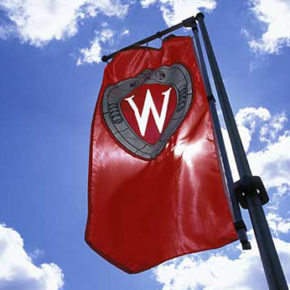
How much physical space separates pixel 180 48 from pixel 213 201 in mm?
3656

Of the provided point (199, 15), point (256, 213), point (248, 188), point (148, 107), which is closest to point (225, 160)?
point (248, 188)

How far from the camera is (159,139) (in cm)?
687

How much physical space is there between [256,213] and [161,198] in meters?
1.96

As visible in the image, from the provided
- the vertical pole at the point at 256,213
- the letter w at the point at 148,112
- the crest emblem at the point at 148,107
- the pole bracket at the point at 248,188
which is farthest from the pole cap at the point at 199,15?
the pole bracket at the point at 248,188

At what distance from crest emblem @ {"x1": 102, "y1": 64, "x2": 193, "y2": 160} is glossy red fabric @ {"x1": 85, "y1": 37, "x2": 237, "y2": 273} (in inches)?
6.2

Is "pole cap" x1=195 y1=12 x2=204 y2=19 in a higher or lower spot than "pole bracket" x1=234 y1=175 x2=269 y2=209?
higher

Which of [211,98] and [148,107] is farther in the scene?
[148,107]

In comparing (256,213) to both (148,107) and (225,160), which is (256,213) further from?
(148,107)

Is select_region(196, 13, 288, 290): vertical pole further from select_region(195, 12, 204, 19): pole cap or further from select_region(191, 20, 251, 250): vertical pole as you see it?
select_region(195, 12, 204, 19): pole cap

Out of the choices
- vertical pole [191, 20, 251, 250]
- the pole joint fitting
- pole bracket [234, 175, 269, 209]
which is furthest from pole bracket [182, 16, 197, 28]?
pole bracket [234, 175, 269, 209]

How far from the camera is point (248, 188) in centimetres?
457

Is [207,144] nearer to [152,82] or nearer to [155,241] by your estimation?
[155,241]

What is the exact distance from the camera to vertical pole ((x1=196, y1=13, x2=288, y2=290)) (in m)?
3.80

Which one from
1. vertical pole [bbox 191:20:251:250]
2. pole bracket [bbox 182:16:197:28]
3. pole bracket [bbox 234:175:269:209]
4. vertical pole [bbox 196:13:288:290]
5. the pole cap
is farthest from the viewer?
pole bracket [bbox 182:16:197:28]
